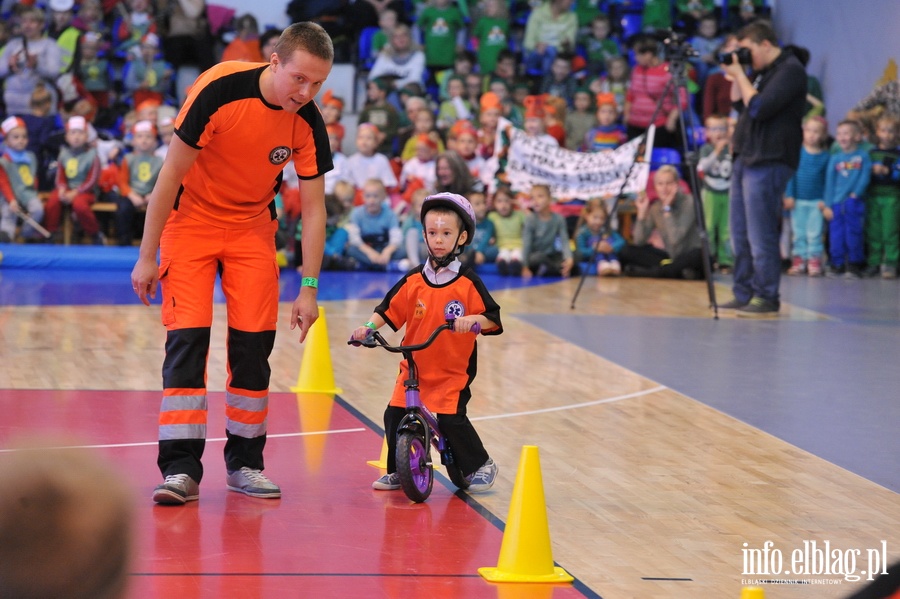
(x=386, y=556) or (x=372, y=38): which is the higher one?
(x=372, y=38)

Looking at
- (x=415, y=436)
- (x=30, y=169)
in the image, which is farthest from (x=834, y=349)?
(x=30, y=169)

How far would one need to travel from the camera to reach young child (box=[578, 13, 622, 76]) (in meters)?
17.4

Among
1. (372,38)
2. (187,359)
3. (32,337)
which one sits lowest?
(32,337)

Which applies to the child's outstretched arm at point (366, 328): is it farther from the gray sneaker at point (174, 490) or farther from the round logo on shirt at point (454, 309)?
the gray sneaker at point (174, 490)

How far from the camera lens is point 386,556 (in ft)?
14.1

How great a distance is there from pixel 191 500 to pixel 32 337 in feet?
13.5

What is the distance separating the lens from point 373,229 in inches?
549

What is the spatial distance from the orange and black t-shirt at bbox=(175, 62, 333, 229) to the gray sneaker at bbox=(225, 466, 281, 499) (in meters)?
0.98

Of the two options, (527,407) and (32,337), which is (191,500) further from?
(32,337)

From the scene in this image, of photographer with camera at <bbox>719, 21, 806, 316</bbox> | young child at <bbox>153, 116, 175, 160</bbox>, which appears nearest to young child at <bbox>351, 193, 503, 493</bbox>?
photographer with camera at <bbox>719, 21, 806, 316</bbox>

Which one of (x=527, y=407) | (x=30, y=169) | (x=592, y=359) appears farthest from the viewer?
(x=30, y=169)

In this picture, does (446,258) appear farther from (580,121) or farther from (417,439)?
(580,121)

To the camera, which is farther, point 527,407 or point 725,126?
point 725,126

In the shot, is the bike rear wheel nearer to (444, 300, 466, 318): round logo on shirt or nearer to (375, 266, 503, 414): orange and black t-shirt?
(375, 266, 503, 414): orange and black t-shirt
